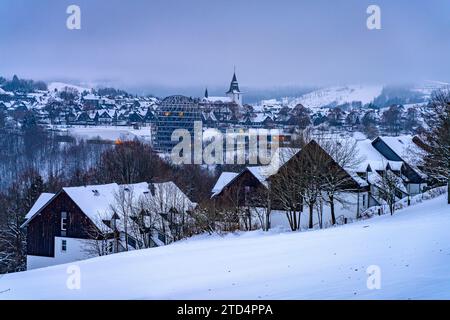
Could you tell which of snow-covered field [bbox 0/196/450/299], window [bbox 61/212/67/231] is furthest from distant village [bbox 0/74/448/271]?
snow-covered field [bbox 0/196/450/299]

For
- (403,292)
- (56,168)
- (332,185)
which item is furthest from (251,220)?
(56,168)

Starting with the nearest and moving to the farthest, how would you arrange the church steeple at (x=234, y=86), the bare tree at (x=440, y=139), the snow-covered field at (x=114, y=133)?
the church steeple at (x=234, y=86) < the bare tree at (x=440, y=139) < the snow-covered field at (x=114, y=133)

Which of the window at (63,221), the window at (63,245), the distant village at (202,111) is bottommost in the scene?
the window at (63,245)

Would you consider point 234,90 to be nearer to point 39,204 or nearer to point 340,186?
point 340,186

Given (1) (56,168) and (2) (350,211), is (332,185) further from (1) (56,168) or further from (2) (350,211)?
(1) (56,168)

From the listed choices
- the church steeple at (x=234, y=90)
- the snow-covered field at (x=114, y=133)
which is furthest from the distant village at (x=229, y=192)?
the snow-covered field at (x=114, y=133)

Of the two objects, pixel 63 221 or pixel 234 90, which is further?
pixel 63 221

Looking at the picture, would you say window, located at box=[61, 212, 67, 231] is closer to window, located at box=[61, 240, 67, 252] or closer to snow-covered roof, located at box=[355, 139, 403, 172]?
window, located at box=[61, 240, 67, 252]

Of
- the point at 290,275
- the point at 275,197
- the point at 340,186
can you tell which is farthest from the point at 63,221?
the point at 290,275

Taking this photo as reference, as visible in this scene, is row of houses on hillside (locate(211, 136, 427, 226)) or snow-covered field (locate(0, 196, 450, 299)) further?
row of houses on hillside (locate(211, 136, 427, 226))

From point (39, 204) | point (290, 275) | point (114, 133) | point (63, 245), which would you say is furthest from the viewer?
point (114, 133)

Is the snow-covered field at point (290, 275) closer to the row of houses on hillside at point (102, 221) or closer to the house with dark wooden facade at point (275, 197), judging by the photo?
the house with dark wooden facade at point (275, 197)
